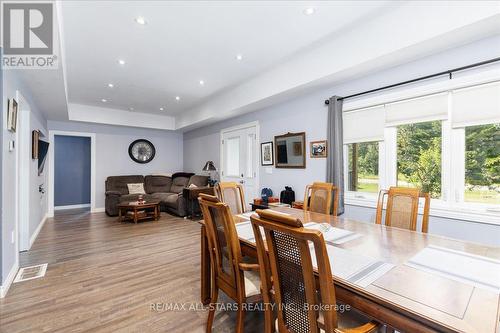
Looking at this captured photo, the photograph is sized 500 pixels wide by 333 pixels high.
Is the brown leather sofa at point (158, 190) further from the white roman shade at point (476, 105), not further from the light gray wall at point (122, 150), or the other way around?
the white roman shade at point (476, 105)

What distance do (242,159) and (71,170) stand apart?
5666 mm

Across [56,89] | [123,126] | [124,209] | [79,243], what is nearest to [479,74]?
[56,89]

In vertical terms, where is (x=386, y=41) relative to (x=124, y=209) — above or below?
above

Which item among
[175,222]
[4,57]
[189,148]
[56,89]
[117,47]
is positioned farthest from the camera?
[189,148]

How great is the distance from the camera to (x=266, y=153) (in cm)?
470

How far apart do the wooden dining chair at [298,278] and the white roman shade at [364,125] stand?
94.8 inches

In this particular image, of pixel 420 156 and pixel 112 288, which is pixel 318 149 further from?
pixel 112 288

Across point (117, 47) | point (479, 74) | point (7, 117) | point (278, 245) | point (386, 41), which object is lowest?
point (278, 245)

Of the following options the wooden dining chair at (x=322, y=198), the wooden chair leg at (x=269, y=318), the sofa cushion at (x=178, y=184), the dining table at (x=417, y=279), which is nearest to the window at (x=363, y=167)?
the wooden dining chair at (x=322, y=198)

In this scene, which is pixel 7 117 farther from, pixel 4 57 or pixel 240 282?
pixel 240 282

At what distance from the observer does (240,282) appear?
1535 millimetres

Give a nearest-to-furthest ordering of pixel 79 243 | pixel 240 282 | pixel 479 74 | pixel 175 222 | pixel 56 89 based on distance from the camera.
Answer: pixel 240 282, pixel 479 74, pixel 56 89, pixel 79 243, pixel 175 222

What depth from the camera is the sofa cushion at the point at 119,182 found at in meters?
6.47

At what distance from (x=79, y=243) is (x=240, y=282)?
3.61 m
